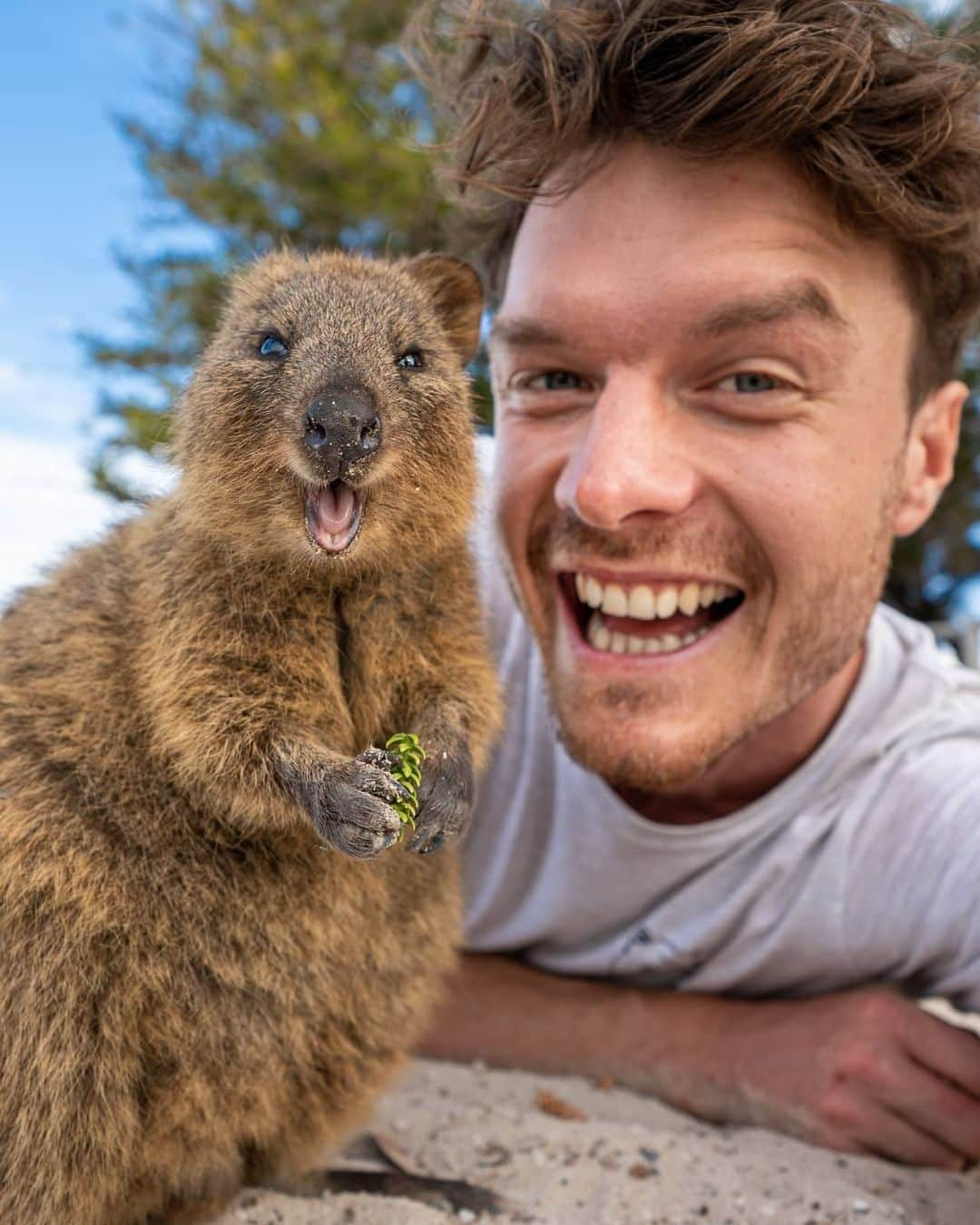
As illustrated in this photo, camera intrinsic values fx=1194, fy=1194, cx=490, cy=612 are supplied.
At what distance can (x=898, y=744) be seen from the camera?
3801 millimetres

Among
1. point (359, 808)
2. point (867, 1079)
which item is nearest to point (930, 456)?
point (867, 1079)

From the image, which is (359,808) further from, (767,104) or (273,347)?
(767,104)

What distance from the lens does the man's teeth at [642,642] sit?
134 inches

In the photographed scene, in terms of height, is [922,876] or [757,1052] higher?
[922,876]

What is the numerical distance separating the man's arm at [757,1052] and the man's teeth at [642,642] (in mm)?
1256

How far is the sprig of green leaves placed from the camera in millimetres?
2293

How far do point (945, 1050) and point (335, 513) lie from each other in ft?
8.20

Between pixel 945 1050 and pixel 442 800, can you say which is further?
pixel 945 1050

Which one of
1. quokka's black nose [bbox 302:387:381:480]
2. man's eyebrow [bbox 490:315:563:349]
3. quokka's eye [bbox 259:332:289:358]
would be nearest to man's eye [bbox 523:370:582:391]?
man's eyebrow [bbox 490:315:563:349]

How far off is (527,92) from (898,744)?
232 centimetres

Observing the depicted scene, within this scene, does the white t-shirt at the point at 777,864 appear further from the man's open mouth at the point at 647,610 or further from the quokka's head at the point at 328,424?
the quokka's head at the point at 328,424

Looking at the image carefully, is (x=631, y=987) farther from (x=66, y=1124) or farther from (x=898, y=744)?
(x=66, y=1124)

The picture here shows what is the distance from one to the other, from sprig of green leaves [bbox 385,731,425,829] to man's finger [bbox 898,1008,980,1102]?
202cm

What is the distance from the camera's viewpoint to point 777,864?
372cm
